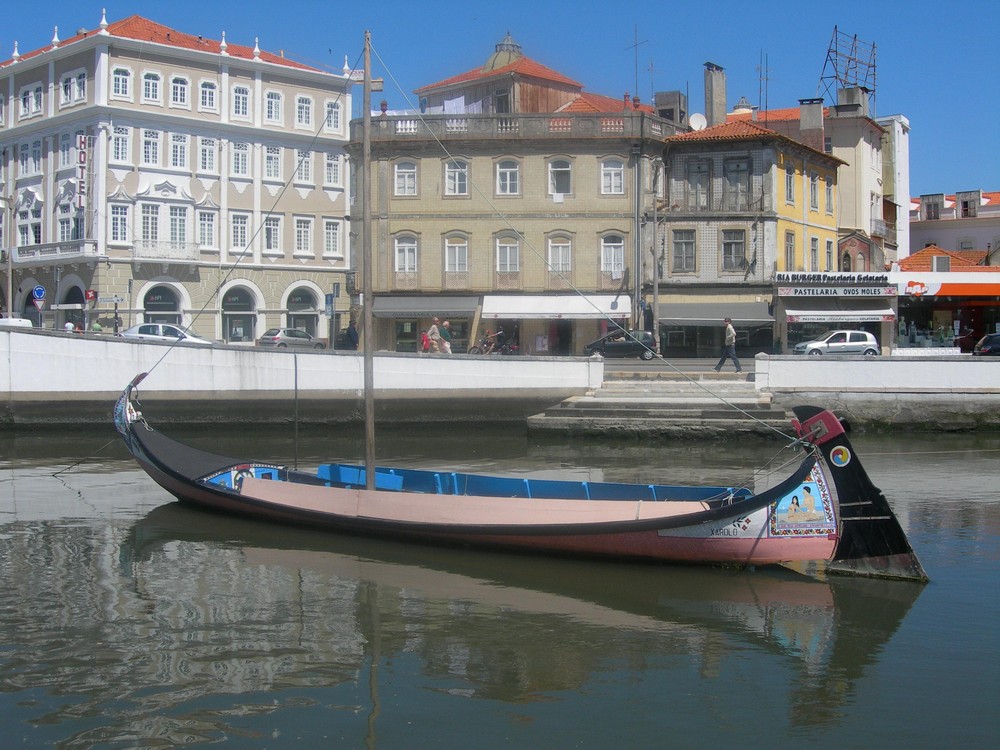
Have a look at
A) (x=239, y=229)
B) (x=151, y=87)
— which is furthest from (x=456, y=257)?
(x=151, y=87)

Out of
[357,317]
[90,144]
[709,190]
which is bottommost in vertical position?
[357,317]

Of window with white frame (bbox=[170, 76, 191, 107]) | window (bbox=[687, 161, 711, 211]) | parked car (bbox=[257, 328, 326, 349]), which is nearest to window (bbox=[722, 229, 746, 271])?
window (bbox=[687, 161, 711, 211])

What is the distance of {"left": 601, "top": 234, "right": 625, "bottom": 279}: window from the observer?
42.2 metres

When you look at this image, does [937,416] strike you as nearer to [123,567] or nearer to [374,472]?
[374,472]

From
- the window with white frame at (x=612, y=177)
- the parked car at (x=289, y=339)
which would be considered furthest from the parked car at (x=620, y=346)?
the parked car at (x=289, y=339)

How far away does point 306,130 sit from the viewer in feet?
179

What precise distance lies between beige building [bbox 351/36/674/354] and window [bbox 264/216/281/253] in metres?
12.0

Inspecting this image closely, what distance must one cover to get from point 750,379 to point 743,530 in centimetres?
1634

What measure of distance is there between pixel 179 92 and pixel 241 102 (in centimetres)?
330

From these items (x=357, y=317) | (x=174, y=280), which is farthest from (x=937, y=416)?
(x=174, y=280)

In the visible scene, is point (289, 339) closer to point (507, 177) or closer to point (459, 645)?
point (507, 177)

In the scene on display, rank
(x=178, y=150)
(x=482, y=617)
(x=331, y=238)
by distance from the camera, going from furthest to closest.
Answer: (x=331, y=238), (x=178, y=150), (x=482, y=617)

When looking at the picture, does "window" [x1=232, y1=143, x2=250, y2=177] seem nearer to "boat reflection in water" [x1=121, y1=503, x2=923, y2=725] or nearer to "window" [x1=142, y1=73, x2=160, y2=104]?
"window" [x1=142, y1=73, x2=160, y2=104]

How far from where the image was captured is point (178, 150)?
166 ft
